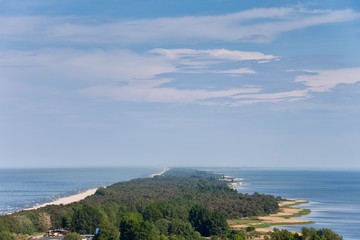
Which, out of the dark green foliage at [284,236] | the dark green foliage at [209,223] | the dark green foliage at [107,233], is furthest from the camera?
the dark green foliage at [209,223]

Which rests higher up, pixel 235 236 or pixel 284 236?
pixel 284 236

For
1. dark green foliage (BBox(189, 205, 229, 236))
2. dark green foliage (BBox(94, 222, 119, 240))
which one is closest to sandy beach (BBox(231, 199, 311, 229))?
dark green foliage (BBox(189, 205, 229, 236))

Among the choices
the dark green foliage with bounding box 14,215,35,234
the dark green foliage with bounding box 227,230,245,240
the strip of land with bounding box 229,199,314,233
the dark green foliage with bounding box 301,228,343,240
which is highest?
the dark green foliage with bounding box 301,228,343,240

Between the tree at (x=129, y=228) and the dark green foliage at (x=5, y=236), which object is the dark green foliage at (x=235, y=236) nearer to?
the tree at (x=129, y=228)

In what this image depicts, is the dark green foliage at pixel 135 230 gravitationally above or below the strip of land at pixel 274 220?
above

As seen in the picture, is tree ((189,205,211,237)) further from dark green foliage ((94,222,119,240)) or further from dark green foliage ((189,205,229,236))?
dark green foliage ((94,222,119,240))

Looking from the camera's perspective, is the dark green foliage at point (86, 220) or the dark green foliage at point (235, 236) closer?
the dark green foliage at point (235, 236)

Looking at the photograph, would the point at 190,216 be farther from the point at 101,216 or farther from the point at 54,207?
the point at 54,207

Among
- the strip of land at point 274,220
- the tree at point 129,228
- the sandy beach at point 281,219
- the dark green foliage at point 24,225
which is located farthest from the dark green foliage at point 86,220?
the sandy beach at point 281,219

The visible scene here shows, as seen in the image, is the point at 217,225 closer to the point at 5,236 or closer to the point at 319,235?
the point at 319,235

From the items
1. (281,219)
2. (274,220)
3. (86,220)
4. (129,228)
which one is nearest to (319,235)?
(129,228)

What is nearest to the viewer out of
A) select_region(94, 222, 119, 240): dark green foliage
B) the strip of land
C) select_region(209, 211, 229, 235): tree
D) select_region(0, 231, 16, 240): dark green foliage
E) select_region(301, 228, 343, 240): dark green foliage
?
select_region(301, 228, 343, 240): dark green foliage
